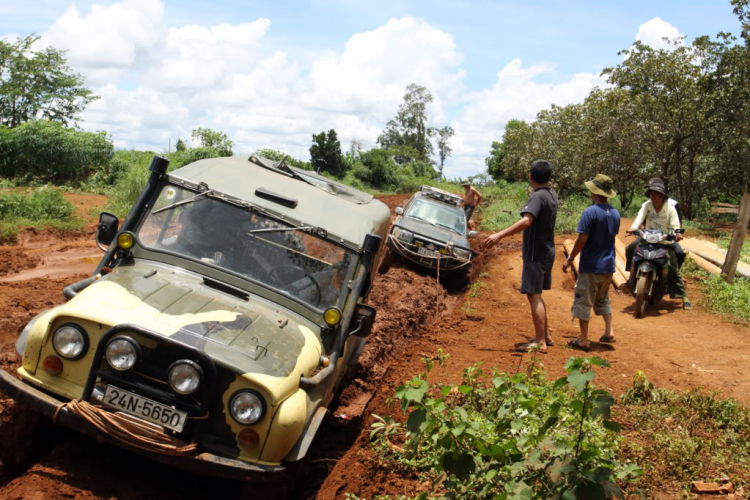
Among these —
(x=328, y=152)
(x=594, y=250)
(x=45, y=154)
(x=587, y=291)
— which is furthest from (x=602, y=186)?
(x=328, y=152)

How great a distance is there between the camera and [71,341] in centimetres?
373

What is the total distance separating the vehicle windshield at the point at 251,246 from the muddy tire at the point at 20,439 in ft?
4.49

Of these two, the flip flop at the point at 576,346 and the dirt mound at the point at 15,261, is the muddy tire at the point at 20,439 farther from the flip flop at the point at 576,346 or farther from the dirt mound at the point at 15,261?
the dirt mound at the point at 15,261

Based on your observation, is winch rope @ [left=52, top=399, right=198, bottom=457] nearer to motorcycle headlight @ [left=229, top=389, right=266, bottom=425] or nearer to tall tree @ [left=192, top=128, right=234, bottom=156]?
motorcycle headlight @ [left=229, top=389, right=266, bottom=425]

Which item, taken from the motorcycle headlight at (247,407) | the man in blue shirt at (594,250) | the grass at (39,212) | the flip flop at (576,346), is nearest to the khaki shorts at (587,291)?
the man in blue shirt at (594,250)

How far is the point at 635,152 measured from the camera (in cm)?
2020

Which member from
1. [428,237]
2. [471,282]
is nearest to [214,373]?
[428,237]

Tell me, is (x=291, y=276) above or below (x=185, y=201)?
below

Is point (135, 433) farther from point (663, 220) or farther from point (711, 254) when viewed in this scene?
point (711, 254)

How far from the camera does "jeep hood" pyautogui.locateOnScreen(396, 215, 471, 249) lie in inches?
473

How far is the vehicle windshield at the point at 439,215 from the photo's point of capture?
1298cm

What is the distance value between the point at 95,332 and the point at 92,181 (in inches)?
770

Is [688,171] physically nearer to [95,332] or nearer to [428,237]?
[428,237]

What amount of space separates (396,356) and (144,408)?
4271mm
